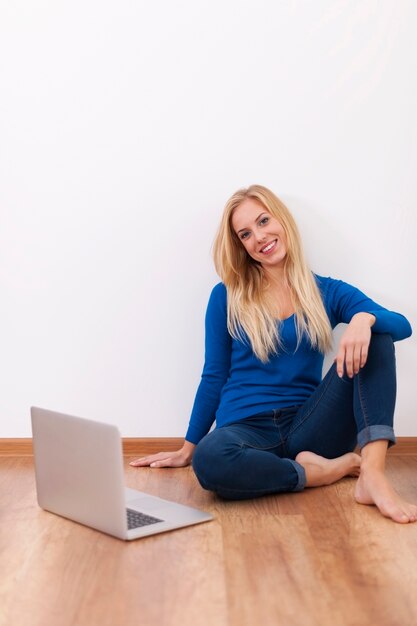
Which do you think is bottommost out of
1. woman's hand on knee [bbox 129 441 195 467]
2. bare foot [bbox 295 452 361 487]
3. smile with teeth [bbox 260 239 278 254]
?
woman's hand on knee [bbox 129 441 195 467]

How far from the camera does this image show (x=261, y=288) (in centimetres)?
243

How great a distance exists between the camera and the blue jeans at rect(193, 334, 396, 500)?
203cm

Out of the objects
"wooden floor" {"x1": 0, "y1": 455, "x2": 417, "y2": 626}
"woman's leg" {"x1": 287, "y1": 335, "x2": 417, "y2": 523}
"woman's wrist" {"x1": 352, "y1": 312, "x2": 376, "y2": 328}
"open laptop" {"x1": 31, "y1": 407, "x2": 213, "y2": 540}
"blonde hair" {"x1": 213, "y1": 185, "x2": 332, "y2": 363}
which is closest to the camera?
"wooden floor" {"x1": 0, "y1": 455, "x2": 417, "y2": 626}

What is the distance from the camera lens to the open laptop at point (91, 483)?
1707mm

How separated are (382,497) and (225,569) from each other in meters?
0.52

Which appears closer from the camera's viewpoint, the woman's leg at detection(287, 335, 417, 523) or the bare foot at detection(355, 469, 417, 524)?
the bare foot at detection(355, 469, 417, 524)

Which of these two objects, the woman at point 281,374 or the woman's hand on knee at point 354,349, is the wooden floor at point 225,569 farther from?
Answer: the woman's hand on knee at point 354,349

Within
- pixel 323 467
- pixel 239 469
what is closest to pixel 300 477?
pixel 323 467

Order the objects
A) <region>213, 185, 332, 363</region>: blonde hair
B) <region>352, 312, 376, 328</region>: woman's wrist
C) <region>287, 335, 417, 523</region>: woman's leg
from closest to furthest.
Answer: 1. <region>287, 335, 417, 523</region>: woman's leg
2. <region>352, 312, 376, 328</region>: woman's wrist
3. <region>213, 185, 332, 363</region>: blonde hair

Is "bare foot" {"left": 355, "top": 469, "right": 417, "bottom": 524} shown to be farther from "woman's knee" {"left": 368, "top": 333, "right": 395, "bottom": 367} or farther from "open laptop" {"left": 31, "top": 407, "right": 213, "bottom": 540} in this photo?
"open laptop" {"left": 31, "top": 407, "right": 213, "bottom": 540}

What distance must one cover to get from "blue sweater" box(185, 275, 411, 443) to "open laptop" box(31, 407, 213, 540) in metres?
0.42

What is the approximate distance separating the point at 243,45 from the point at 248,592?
1.72 metres

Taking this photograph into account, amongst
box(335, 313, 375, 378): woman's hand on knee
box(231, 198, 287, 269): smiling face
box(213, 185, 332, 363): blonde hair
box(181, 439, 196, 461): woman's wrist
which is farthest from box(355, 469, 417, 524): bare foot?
Answer: box(231, 198, 287, 269): smiling face

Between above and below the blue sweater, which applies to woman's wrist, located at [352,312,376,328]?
above
